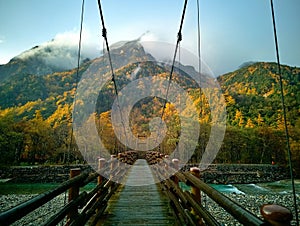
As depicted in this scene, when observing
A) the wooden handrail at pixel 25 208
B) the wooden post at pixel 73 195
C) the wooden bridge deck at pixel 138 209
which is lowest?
the wooden bridge deck at pixel 138 209

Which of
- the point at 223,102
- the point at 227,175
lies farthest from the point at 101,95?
the point at 227,175

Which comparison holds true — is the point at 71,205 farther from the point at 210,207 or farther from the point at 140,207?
the point at 210,207

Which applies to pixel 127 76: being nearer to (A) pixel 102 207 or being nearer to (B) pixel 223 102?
(B) pixel 223 102

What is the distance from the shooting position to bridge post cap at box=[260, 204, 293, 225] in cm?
66

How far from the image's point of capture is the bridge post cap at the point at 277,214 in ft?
2.15

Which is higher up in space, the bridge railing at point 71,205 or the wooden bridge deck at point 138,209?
the bridge railing at point 71,205

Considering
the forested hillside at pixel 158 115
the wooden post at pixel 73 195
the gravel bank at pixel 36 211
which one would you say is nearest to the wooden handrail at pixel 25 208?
the wooden post at pixel 73 195

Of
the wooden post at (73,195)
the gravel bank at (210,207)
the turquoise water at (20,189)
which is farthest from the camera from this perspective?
the turquoise water at (20,189)

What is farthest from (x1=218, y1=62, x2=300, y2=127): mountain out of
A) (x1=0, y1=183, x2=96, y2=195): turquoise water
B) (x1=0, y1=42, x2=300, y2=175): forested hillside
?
(x1=0, y1=183, x2=96, y2=195): turquoise water

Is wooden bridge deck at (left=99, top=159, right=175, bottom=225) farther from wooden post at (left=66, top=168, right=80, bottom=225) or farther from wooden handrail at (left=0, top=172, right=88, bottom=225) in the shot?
wooden handrail at (left=0, top=172, right=88, bottom=225)

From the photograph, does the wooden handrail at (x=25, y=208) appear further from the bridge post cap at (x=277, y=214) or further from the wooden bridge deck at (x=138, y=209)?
the wooden bridge deck at (x=138, y=209)

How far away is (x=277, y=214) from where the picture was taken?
0.66 meters

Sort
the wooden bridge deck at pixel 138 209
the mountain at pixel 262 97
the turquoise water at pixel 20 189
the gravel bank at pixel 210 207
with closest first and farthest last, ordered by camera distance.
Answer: the wooden bridge deck at pixel 138 209 → the gravel bank at pixel 210 207 → the turquoise water at pixel 20 189 → the mountain at pixel 262 97

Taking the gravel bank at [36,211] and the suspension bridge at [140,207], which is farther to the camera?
the gravel bank at [36,211]
